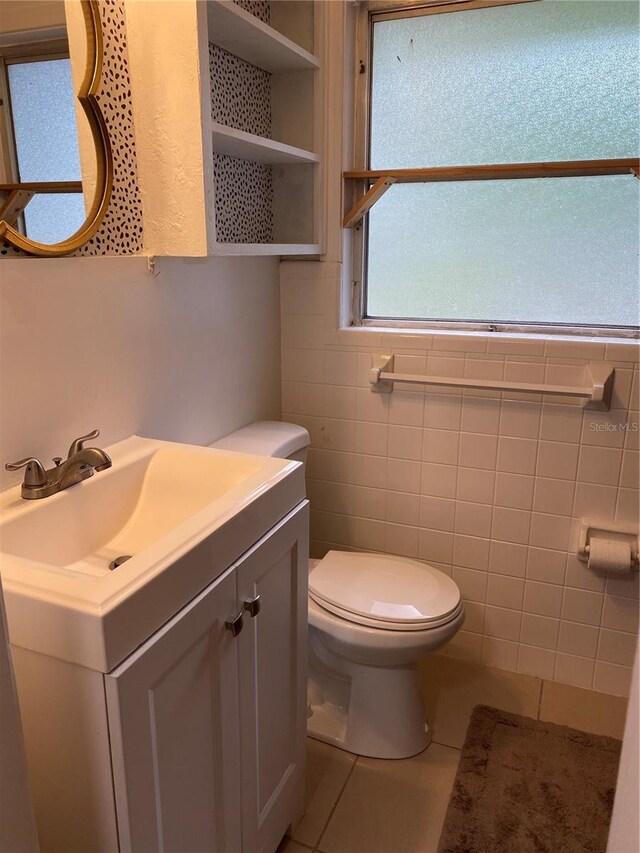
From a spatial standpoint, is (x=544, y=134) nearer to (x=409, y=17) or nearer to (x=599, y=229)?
(x=599, y=229)

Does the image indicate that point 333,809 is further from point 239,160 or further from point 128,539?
point 239,160

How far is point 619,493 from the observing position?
188cm

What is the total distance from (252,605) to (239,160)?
51.4 inches

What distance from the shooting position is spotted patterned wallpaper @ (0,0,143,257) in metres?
1.34

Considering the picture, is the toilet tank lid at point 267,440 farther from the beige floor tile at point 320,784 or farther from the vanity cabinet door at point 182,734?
the beige floor tile at point 320,784

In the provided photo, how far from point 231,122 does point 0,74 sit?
0.80 metres

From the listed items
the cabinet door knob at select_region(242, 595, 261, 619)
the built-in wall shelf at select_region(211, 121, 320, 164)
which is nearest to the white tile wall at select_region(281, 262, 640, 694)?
the built-in wall shelf at select_region(211, 121, 320, 164)

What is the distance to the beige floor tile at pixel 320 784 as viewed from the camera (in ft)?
5.11

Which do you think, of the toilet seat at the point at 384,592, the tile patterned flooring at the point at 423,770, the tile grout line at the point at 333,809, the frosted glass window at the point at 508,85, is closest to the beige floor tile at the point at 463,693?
the tile patterned flooring at the point at 423,770

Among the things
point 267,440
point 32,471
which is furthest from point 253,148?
point 32,471

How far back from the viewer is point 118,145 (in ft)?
4.58

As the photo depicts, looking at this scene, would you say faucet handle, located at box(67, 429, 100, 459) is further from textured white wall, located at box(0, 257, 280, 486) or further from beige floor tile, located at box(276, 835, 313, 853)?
beige floor tile, located at box(276, 835, 313, 853)

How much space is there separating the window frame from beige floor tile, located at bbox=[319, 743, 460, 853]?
4.15 feet

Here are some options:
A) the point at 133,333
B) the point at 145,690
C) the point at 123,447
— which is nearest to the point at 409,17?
the point at 133,333
